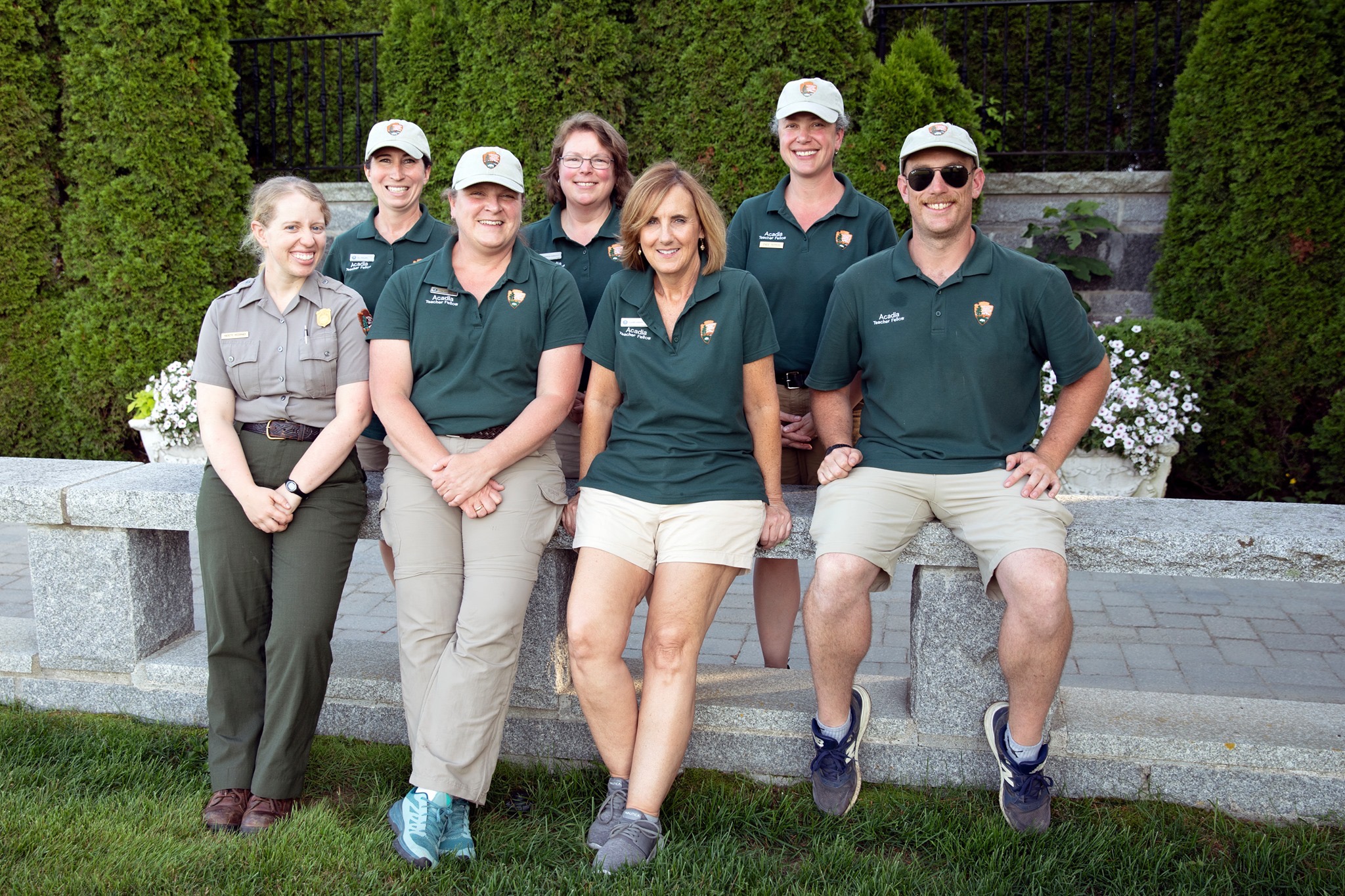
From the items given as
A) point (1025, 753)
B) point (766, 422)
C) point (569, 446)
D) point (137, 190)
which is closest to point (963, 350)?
point (766, 422)

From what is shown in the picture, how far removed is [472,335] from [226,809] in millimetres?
1492

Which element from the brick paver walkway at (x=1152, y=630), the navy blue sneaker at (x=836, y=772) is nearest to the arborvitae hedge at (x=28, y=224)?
the brick paver walkway at (x=1152, y=630)

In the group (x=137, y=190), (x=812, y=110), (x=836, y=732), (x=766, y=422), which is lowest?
(x=836, y=732)

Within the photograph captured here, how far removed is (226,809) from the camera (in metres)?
2.83

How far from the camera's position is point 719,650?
4.45m

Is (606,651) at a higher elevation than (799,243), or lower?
lower

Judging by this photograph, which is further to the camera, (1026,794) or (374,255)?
(374,255)

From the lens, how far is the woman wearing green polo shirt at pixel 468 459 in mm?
2766

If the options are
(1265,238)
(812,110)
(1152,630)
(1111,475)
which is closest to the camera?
(812,110)

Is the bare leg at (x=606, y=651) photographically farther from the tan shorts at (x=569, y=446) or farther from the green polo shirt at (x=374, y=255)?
the green polo shirt at (x=374, y=255)

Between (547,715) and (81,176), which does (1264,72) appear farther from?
(81,176)

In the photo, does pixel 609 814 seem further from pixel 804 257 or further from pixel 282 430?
pixel 804 257

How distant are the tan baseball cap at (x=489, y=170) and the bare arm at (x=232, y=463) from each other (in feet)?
3.10

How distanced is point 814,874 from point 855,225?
2.03m
